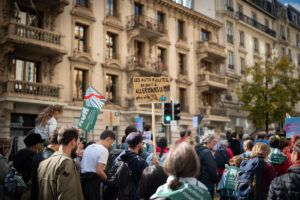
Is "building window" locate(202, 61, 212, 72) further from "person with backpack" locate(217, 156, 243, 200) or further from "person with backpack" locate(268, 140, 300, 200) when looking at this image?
"person with backpack" locate(268, 140, 300, 200)

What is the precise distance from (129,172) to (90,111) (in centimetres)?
591

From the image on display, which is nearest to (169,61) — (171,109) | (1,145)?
(171,109)

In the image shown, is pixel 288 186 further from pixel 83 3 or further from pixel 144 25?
pixel 144 25

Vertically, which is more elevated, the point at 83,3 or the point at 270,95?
the point at 83,3

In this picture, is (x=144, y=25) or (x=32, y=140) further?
(x=144, y=25)

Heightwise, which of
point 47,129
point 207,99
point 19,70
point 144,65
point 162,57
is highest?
point 162,57

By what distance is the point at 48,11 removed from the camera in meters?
18.7

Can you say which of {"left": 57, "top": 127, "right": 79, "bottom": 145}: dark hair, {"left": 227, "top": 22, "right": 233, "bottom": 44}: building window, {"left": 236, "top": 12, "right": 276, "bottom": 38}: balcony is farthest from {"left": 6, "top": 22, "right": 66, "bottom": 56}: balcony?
{"left": 236, "top": 12, "right": 276, "bottom": 38}: balcony

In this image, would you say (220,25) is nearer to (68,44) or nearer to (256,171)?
(68,44)

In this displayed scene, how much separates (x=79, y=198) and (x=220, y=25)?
29.2 meters

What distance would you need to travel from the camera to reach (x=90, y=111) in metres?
10.5

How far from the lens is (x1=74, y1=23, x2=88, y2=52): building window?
20.4 meters

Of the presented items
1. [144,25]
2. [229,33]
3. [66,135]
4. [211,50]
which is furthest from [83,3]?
[66,135]

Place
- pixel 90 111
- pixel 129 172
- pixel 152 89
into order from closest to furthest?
pixel 129 172, pixel 152 89, pixel 90 111
